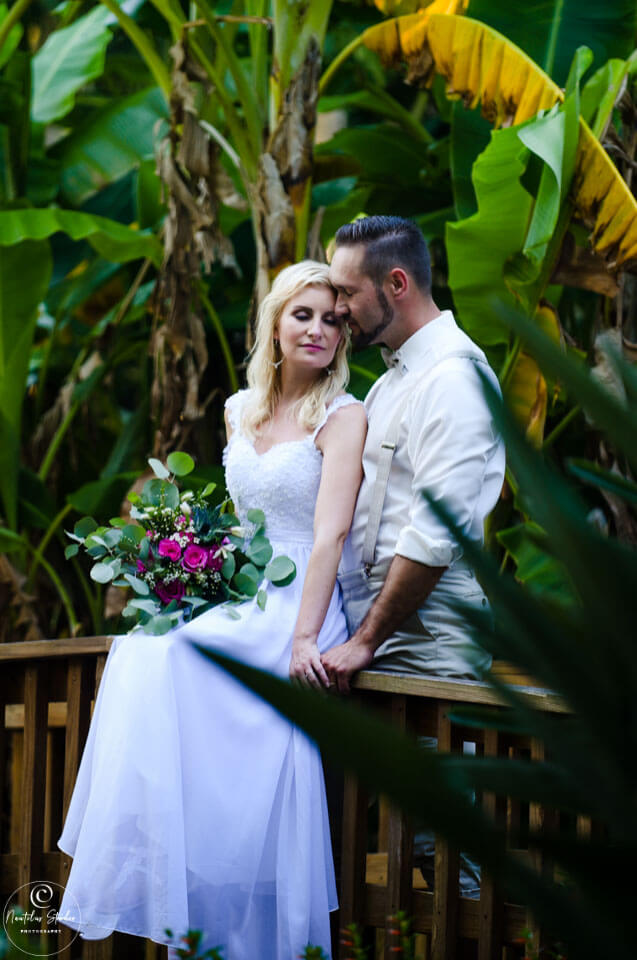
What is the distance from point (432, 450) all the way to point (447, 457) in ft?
0.16

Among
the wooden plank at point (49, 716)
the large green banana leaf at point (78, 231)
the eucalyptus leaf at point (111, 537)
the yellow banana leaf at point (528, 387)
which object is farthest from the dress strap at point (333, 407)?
the large green banana leaf at point (78, 231)

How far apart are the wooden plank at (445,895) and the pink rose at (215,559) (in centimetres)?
76

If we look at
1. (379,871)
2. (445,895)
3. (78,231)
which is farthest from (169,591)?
(78,231)

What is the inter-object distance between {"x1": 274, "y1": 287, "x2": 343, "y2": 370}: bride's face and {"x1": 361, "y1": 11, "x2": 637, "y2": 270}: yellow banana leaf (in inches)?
54.0

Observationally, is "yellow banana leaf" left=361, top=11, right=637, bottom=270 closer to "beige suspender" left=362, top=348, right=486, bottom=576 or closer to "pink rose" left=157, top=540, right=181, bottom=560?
"beige suspender" left=362, top=348, right=486, bottom=576

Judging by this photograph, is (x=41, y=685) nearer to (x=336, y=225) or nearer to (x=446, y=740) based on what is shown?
(x=446, y=740)

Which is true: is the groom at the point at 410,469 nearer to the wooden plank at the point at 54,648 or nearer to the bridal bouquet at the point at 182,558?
the bridal bouquet at the point at 182,558

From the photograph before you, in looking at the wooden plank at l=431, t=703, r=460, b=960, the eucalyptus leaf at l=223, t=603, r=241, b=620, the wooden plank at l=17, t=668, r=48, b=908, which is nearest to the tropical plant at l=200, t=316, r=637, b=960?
the wooden plank at l=431, t=703, r=460, b=960

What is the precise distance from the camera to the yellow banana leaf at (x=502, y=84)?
12.8 feet

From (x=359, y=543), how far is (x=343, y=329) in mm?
635

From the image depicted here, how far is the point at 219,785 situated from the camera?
2.57 meters

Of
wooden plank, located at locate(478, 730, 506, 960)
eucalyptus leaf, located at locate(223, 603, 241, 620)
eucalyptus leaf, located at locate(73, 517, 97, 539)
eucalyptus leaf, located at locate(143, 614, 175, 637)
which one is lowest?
wooden plank, located at locate(478, 730, 506, 960)

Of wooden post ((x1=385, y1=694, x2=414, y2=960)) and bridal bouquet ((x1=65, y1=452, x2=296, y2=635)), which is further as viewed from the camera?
bridal bouquet ((x1=65, y1=452, x2=296, y2=635))

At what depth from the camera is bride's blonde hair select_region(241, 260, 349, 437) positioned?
10.1 feet
